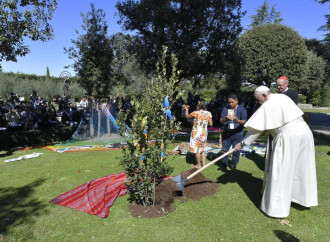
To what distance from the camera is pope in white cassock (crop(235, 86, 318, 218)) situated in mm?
3971

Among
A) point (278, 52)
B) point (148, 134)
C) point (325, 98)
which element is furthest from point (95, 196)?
point (325, 98)

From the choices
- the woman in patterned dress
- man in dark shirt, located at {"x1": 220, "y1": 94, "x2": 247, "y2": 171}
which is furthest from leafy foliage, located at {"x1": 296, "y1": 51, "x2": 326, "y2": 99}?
the woman in patterned dress

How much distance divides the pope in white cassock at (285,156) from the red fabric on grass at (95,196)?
274cm

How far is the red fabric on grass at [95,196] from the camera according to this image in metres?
4.39

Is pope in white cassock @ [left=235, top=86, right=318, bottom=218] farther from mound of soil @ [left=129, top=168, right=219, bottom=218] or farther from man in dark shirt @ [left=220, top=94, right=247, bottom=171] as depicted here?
man in dark shirt @ [left=220, top=94, right=247, bottom=171]

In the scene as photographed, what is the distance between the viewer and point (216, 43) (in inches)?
604

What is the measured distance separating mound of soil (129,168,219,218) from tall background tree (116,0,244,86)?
33.1 feet

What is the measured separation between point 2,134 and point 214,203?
941cm

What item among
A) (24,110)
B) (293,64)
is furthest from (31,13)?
(293,64)

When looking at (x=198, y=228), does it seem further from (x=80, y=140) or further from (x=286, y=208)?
(x=80, y=140)

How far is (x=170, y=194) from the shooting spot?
15.0 ft

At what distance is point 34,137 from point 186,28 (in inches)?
393

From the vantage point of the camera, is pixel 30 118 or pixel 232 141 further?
pixel 30 118

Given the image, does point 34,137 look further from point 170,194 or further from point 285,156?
point 285,156
